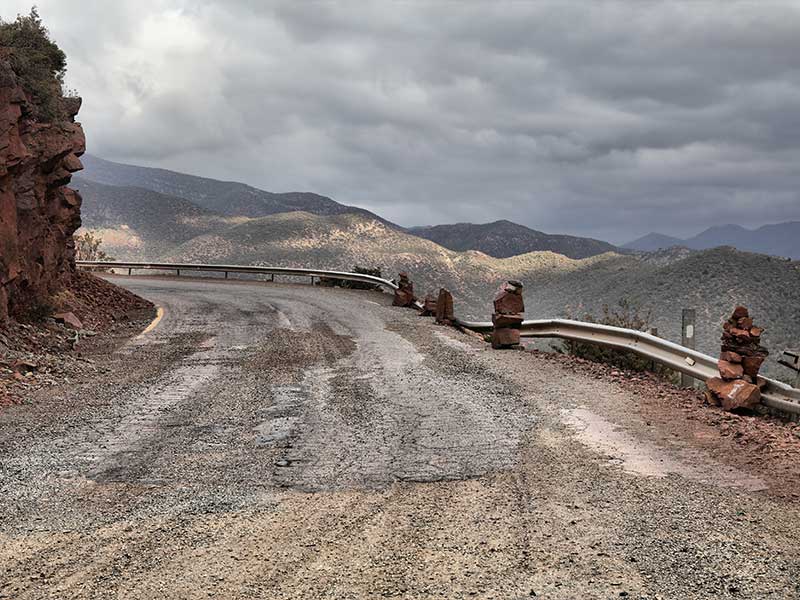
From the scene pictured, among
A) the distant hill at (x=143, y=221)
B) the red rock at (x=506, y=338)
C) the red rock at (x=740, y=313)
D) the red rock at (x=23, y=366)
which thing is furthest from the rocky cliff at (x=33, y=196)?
the distant hill at (x=143, y=221)

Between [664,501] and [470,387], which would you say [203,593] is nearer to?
[664,501]

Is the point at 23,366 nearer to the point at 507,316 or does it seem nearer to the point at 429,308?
Answer: the point at 507,316

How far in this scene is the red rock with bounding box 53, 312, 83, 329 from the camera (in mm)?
14703

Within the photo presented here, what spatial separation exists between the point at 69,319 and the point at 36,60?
6.32 m

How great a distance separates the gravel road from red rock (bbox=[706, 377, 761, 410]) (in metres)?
1.03

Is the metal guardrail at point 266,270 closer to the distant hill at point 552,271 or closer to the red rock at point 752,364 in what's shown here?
the distant hill at point 552,271

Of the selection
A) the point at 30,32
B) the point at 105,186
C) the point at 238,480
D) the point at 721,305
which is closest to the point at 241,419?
the point at 238,480

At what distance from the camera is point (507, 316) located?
43.7 ft

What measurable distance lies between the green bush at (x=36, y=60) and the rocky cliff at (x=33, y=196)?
0.64 feet

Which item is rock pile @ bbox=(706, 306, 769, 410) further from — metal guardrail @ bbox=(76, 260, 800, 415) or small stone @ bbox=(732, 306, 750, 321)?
metal guardrail @ bbox=(76, 260, 800, 415)

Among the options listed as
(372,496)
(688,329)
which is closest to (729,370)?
(688,329)

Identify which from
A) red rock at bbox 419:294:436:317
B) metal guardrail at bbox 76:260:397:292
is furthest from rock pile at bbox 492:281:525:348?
metal guardrail at bbox 76:260:397:292

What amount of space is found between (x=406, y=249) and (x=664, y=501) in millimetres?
62204

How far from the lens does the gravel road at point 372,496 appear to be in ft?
11.9
